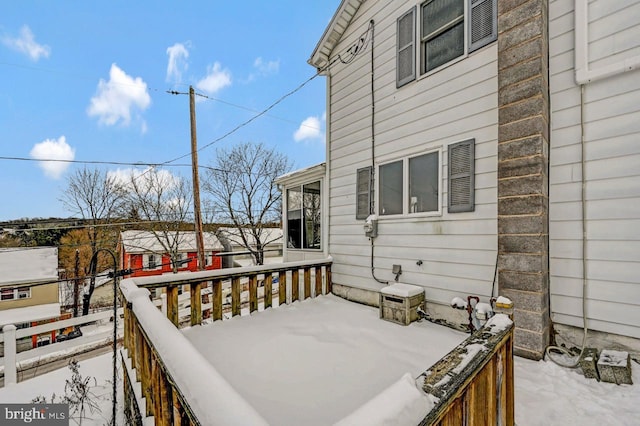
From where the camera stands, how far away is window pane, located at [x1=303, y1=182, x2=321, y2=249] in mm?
6223

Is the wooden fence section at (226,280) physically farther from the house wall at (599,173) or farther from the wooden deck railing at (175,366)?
the house wall at (599,173)

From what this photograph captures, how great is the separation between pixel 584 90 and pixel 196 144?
29.5 ft

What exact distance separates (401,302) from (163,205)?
1795cm

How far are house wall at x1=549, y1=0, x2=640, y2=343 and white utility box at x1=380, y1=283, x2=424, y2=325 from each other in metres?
1.36

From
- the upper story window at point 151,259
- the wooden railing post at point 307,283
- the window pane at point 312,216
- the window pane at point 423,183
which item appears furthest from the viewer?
the upper story window at point 151,259

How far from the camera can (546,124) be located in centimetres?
274

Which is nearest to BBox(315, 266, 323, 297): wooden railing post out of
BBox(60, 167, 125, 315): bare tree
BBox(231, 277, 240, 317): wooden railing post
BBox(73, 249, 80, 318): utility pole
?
BBox(231, 277, 240, 317): wooden railing post

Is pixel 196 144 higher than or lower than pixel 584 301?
higher

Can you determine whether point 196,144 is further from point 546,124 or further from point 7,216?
point 7,216

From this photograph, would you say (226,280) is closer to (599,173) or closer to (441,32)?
(599,173)

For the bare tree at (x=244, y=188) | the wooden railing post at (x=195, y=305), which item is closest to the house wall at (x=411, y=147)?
the wooden railing post at (x=195, y=305)

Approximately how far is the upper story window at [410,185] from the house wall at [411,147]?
0.11 metres

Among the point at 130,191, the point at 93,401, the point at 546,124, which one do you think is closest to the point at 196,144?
the point at 93,401

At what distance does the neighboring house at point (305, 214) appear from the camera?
5.95m
